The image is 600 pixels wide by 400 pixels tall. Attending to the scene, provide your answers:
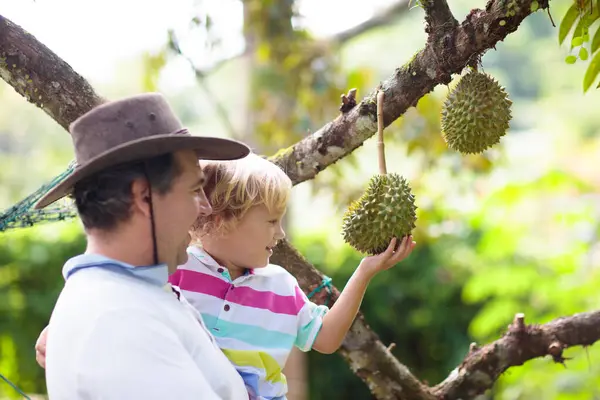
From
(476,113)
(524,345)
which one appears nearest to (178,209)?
(476,113)

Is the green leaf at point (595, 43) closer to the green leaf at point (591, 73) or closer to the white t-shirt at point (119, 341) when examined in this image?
the green leaf at point (591, 73)

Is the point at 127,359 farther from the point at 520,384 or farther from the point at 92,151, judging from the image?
the point at 520,384

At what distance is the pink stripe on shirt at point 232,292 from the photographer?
6.77ft

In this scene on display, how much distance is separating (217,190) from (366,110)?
519 millimetres

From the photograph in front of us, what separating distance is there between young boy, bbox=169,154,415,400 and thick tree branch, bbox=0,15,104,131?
596 millimetres

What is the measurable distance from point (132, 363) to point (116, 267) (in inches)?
9.7

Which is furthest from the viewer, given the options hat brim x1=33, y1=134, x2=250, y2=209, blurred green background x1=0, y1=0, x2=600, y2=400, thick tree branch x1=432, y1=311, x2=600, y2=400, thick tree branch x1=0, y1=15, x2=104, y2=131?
blurred green background x1=0, y1=0, x2=600, y2=400

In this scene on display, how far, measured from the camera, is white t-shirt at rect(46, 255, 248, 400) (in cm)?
139

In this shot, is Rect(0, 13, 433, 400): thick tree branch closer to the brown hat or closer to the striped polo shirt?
the striped polo shirt

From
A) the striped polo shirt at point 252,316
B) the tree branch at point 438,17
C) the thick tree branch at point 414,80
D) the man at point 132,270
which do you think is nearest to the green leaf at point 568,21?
the thick tree branch at point 414,80

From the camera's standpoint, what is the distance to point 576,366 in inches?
165

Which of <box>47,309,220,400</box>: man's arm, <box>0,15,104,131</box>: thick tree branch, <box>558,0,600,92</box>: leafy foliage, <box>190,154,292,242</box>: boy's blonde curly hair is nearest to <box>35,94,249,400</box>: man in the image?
<box>47,309,220,400</box>: man's arm

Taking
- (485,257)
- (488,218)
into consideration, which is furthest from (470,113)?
(488,218)

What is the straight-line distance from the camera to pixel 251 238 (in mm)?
2051
